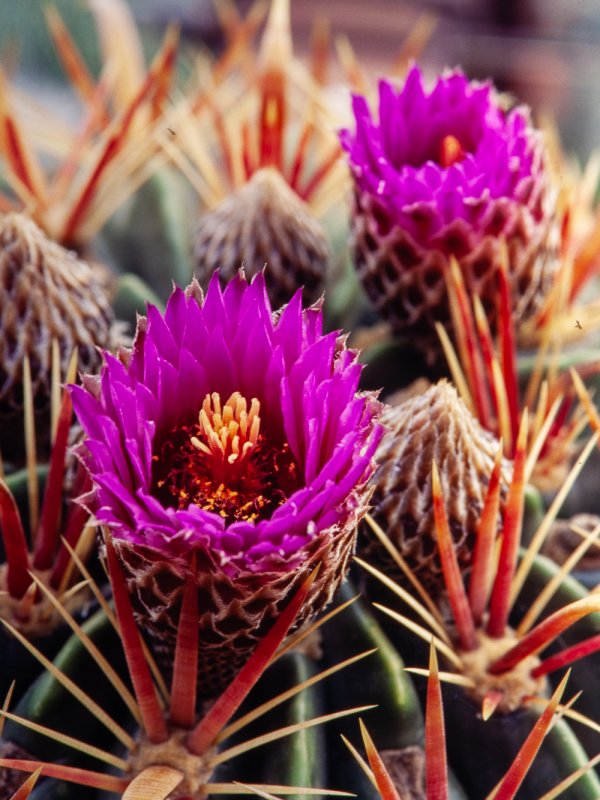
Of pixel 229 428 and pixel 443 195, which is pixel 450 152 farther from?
pixel 229 428

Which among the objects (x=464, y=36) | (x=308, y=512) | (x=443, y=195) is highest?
(x=464, y=36)

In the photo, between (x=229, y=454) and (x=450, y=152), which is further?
(x=450, y=152)

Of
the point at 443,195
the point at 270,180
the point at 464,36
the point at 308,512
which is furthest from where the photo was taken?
the point at 464,36

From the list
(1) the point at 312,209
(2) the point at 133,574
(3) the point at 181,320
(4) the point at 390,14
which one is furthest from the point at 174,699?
(4) the point at 390,14

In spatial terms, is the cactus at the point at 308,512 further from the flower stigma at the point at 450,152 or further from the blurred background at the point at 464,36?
the blurred background at the point at 464,36

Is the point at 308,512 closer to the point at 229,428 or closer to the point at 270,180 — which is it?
the point at 229,428

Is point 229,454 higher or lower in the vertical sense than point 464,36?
lower

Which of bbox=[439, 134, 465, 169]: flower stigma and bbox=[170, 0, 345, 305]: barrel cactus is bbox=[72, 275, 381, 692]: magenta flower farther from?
bbox=[439, 134, 465, 169]: flower stigma

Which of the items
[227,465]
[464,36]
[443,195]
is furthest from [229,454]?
[464,36]

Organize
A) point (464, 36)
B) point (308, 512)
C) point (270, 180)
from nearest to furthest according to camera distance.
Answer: point (308, 512) < point (270, 180) < point (464, 36)
